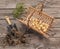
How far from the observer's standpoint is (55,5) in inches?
Answer: 107

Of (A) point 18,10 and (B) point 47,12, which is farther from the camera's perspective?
(B) point 47,12

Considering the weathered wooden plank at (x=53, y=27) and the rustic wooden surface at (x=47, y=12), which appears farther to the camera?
the weathered wooden plank at (x=53, y=27)

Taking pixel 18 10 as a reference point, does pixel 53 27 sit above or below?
below

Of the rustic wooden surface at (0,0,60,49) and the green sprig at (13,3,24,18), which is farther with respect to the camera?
the green sprig at (13,3,24,18)

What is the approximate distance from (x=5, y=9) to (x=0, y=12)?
0.07 metres

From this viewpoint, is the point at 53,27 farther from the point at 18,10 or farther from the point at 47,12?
the point at 18,10

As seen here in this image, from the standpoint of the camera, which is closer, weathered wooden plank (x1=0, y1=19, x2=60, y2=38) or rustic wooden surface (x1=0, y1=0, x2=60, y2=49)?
rustic wooden surface (x1=0, y1=0, x2=60, y2=49)

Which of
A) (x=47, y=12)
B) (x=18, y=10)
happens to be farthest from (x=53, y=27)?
(x=18, y=10)

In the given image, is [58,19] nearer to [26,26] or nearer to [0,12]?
[26,26]

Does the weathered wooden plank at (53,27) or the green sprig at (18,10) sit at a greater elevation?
the green sprig at (18,10)

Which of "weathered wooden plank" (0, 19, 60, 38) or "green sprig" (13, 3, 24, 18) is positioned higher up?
"green sprig" (13, 3, 24, 18)

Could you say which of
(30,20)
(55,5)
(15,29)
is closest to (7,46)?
(15,29)

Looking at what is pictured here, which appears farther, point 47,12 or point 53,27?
point 47,12

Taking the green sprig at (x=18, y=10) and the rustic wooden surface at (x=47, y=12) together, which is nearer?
the rustic wooden surface at (x=47, y=12)
